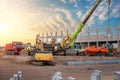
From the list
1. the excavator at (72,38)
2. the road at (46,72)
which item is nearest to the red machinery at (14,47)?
the excavator at (72,38)

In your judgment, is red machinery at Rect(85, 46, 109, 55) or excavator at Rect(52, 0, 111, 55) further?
red machinery at Rect(85, 46, 109, 55)

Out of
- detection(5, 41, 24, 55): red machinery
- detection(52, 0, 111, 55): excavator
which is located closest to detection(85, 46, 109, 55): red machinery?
detection(52, 0, 111, 55): excavator

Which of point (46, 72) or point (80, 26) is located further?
point (80, 26)

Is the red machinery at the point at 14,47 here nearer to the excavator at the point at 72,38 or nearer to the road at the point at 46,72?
the excavator at the point at 72,38

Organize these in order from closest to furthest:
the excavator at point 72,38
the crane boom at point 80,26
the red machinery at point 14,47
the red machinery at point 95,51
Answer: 1. the excavator at point 72,38
2. the crane boom at point 80,26
3. the red machinery at point 95,51
4. the red machinery at point 14,47

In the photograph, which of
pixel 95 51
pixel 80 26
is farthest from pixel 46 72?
pixel 95 51

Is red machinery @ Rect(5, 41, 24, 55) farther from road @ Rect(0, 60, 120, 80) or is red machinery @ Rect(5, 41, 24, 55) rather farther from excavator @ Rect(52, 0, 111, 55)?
road @ Rect(0, 60, 120, 80)

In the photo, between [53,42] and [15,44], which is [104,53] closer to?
[53,42]

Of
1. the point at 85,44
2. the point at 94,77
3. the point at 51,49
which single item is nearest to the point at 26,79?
the point at 94,77

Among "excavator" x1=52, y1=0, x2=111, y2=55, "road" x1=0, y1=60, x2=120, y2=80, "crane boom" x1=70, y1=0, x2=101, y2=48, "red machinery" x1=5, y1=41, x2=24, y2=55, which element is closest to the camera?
"road" x1=0, y1=60, x2=120, y2=80

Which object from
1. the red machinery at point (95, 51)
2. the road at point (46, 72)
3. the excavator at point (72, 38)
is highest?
the excavator at point (72, 38)

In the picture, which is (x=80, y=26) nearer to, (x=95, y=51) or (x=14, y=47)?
(x=95, y=51)

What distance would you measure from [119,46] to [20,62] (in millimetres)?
26621

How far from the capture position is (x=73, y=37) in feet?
145
